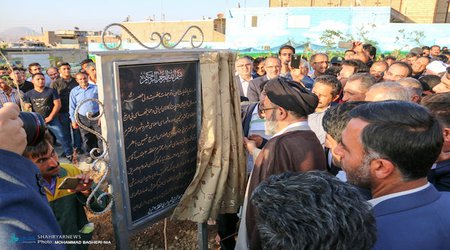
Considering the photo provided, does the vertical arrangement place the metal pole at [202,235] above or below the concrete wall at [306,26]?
below

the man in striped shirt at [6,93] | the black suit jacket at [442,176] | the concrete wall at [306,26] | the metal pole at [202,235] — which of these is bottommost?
the metal pole at [202,235]

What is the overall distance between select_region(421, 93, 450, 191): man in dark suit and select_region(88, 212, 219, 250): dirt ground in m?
2.07

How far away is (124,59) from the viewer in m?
1.78

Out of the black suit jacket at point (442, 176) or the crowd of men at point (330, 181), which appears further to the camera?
the black suit jacket at point (442, 176)

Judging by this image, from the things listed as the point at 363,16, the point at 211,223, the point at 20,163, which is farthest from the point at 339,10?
the point at 20,163

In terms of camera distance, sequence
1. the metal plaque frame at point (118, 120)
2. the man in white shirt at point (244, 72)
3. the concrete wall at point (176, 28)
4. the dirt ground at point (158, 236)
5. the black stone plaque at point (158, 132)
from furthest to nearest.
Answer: the concrete wall at point (176, 28)
the man in white shirt at point (244, 72)
the dirt ground at point (158, 236)
the black stone plaque at point (158, 132)
the metal plaque frame at point (118, 120)

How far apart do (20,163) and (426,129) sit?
54.8 inches

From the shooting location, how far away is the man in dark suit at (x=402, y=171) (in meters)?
1.14

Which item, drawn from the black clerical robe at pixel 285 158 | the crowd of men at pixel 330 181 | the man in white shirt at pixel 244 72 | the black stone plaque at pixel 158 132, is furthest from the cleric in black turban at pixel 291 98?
the man in white shirt at pixel 244 72

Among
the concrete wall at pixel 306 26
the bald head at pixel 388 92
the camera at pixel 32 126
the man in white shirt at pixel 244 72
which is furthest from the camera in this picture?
the concrete wall at pixel 306 26

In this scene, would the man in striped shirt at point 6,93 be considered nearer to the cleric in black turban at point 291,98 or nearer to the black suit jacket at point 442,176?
the cleric in black turban at point 291,98

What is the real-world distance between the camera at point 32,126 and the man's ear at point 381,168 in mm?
1280

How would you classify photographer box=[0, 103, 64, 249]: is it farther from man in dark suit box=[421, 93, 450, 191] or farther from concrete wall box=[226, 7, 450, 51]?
concrete wall box=[226, 7, 450, 51]

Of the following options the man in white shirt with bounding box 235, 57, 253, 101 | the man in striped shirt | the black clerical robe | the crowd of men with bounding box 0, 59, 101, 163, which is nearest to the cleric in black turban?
the black clerical robe
